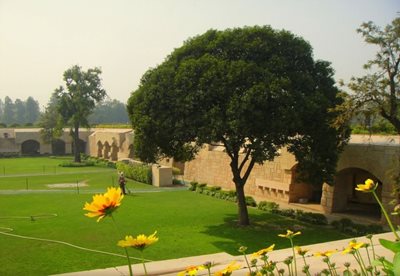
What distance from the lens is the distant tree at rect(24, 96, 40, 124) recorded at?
107 meters

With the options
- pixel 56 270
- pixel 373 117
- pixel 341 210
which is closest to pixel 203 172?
pixel 341 210

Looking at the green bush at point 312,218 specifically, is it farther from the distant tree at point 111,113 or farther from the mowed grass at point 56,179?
the distant tree at point 111,113

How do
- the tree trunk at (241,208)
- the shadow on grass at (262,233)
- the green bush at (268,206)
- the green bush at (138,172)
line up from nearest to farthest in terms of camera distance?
1. the shadow on grass at (262,233)
2. the tree trunk at (241,208)
3. the green bush at (268,206)
4. the green bush at (138,172)

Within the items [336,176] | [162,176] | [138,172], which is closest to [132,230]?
[336,176]

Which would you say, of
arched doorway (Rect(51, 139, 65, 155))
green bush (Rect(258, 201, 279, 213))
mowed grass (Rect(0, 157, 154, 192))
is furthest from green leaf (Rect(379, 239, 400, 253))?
arched doorway (Rect(51, 139, 65, 155))

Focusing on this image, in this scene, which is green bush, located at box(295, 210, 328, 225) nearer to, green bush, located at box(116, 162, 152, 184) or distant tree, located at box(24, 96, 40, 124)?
green bush, located at box(116, 162, 152, 184)

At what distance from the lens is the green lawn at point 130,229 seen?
10055mm

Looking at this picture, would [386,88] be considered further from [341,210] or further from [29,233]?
[29,233]

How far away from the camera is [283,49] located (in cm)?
1311

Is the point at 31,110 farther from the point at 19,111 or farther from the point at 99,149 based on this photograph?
the point at 99,149

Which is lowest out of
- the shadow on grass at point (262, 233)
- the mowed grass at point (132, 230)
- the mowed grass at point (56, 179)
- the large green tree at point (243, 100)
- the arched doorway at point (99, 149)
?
the shadow on grass at point (262, 233)

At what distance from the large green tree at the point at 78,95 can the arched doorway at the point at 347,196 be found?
86.1ft

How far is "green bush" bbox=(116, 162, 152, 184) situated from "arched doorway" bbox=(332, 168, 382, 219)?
11.9 m

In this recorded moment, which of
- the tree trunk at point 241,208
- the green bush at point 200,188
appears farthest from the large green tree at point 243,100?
the green bush at point 200,188
